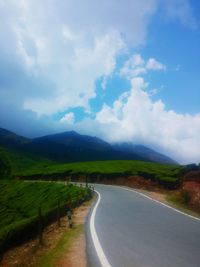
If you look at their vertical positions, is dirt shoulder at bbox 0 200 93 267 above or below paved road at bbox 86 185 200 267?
below

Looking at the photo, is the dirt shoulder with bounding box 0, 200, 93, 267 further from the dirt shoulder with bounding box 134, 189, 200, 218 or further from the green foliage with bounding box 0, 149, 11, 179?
the green foliage with bounding box 0, 149, 11, 179

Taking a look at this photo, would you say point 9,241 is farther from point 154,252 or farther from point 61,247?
point 154,252

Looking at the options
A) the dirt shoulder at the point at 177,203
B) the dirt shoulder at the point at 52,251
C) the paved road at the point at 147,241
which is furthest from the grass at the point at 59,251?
the dirt shoulder at the point at 177,203

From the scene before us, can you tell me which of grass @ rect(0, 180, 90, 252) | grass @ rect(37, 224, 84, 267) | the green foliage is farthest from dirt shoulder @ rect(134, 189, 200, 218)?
the green foliage

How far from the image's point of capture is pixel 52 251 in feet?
41.1

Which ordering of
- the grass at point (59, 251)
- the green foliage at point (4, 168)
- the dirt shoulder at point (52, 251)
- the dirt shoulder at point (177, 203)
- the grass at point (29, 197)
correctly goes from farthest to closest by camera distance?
the green foliage at point (4, 168)
the grass at point (29, 197)
the dirt shoulder at point (177, 203)
the grass at point (59, 251)
the dirt shoulder at point (52, 251)

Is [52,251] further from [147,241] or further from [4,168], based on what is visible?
[4,168]

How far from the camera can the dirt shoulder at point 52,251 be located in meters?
10.4

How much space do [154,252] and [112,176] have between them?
201 ft

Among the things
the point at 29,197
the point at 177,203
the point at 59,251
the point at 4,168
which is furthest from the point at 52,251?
the point at 4,168

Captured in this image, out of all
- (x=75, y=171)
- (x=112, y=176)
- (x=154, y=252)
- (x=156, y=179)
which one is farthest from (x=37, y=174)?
(x=154, y=252)

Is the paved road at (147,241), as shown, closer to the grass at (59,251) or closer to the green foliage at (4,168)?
the grass at (59,251)

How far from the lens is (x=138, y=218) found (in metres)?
18.5

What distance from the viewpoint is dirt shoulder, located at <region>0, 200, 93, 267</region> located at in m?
10.4
